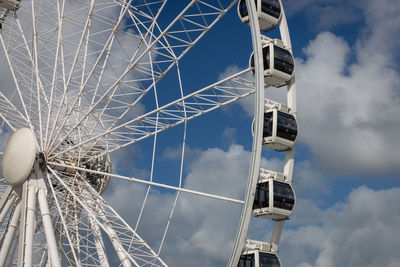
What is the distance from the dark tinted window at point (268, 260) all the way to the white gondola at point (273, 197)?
1190 mm

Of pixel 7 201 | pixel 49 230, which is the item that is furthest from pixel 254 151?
pixel 7 201

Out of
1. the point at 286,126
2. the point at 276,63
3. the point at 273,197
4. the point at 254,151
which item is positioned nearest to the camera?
the point at 254,151

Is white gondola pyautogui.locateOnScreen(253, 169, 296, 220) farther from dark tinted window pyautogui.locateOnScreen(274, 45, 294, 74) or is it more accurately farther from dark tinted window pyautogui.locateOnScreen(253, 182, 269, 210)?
dark tinted window pyautogui.locateOnScreen(274, 45, 294, 74)

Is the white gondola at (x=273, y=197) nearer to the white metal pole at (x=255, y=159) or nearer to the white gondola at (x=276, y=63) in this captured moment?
the white metal pole at (x=255, y=159)

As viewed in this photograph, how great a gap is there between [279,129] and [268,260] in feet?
13.5

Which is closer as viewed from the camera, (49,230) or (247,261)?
(247,261)

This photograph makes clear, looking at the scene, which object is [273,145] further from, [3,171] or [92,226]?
[3,171]

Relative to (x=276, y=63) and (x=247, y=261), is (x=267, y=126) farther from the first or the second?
(x=247, y=261)

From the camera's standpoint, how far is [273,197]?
679 inches

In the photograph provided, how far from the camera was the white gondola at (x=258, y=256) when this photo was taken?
1672cm

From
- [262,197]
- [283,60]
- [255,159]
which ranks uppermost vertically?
[283,60]

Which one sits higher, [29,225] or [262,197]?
[262,197]

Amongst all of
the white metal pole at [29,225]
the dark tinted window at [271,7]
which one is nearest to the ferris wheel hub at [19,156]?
the white metal pole at [29,225]

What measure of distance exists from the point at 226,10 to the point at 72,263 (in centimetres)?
1289
